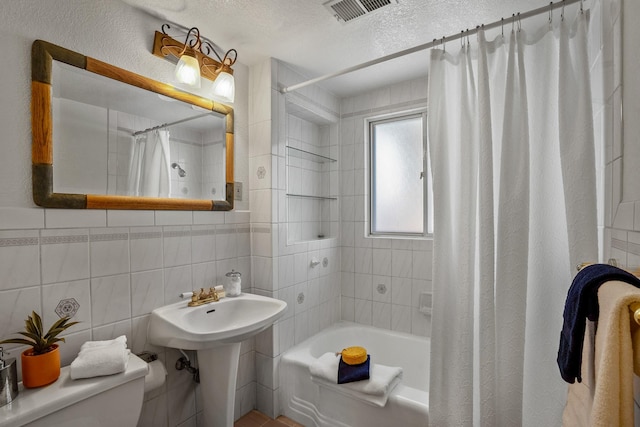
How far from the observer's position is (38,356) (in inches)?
43.1

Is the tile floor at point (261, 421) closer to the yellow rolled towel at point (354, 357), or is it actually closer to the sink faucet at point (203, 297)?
the yellow rolled towel at point (354, 357)

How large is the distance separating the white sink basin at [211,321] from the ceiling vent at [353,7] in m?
1.63

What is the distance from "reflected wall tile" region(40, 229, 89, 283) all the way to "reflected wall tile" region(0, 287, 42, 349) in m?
0.07

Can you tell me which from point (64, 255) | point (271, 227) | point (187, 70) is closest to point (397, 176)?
point (271, 227)

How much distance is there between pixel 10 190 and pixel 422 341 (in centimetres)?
256

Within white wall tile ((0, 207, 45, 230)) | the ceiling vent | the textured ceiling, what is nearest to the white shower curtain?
the textured ceiling

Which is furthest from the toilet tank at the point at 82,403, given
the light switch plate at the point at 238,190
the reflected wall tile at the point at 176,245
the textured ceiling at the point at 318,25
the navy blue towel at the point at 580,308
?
the textured ceiling at the point at 318,25

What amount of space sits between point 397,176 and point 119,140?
2030mm

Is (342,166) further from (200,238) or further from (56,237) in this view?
(56,237)

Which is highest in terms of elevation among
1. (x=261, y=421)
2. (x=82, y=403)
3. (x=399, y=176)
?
(x=399, y=176)

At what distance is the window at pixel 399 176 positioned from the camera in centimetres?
253

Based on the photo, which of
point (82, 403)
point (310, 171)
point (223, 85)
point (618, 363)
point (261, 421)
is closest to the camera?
point (618, 363)

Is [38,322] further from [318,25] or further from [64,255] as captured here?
[318,25]

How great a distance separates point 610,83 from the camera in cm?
101
